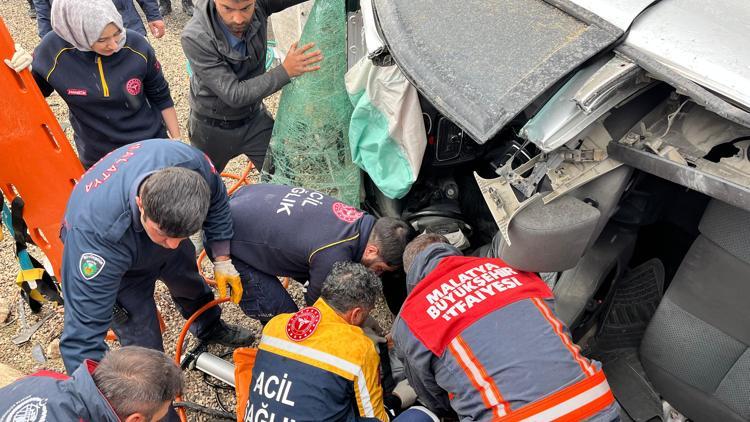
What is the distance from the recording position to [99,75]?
2922 millimetres

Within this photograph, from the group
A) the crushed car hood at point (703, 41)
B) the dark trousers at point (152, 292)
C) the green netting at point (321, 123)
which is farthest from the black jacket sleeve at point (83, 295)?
the crushed car hood at point (703, 41)

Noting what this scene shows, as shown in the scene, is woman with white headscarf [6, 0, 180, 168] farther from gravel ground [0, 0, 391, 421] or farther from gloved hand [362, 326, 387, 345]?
gloved hand [362, 326, 387, 345]

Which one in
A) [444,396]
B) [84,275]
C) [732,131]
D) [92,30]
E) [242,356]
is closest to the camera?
[732,131]

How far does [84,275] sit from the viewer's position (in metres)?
2.14

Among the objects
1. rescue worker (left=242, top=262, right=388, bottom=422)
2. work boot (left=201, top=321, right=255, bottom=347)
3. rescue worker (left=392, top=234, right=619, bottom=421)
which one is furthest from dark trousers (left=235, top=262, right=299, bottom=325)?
rescue worker (left=392, top=234, right=619, bottom=421)

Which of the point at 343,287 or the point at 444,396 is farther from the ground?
the point at 343,287

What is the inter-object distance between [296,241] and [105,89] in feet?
4.23

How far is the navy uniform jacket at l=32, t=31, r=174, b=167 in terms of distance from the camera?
2.88 metres

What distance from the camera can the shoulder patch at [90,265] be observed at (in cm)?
214

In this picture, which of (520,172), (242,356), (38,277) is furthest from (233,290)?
(520,172)

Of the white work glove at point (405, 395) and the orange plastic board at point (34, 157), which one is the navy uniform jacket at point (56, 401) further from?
the orange plastic board at point (34, 157)

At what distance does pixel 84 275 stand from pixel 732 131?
2.25 meters

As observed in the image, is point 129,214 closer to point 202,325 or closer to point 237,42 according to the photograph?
point 202,325

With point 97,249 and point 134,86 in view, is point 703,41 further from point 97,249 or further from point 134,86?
point 134,86
